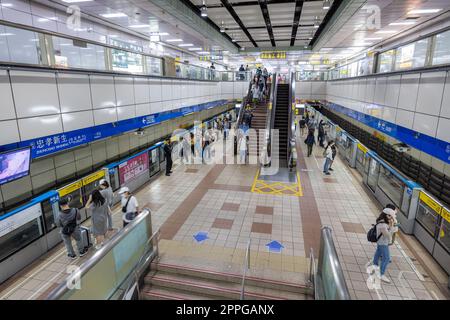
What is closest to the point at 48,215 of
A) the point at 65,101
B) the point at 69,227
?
the point at 69,227

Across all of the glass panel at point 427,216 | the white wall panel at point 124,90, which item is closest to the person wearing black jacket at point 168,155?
the white wall panel at point 124,90

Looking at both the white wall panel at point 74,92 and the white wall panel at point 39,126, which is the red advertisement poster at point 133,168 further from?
the white wall panel at point 39,126

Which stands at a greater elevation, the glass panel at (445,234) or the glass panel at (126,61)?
the glass panel at (126,61)

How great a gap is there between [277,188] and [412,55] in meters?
5.50

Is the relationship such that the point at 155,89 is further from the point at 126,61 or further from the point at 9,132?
the point at 9,132

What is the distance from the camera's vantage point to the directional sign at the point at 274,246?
605 centimetres

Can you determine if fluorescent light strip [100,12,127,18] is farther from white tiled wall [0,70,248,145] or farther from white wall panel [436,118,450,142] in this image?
white wall panel [436,118,450,142]

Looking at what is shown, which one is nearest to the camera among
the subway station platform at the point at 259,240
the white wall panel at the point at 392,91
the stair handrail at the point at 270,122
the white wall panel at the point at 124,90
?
the subway station platform at the point at 259,240

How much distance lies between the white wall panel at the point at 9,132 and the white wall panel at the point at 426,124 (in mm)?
8337

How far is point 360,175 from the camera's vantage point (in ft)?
36.1

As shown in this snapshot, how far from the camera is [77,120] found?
6398mm

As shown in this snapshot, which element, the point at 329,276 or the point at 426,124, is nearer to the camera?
the point at 329,276
